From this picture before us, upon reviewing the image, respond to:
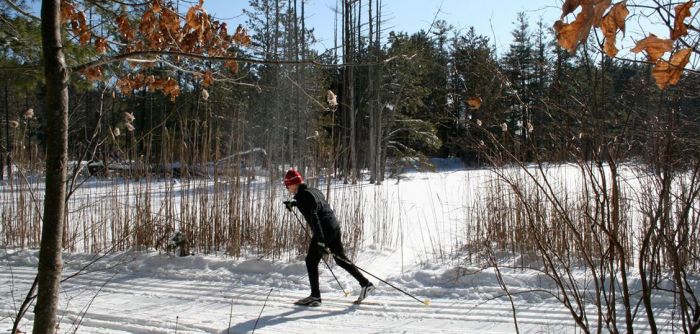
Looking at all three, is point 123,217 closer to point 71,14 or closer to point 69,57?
point 69,57

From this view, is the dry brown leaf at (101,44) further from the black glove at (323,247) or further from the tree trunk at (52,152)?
the black glove at (323,247)

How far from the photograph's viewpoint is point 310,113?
1864 centimetres

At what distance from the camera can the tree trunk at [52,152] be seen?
1.66 metres

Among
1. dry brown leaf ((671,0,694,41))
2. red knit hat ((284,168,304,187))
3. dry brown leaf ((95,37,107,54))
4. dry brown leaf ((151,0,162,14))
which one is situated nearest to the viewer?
dry brown leaf ((671,0,694,41))

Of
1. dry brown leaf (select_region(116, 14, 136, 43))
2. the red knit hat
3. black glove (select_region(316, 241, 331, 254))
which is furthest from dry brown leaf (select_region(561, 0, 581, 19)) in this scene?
the red knit hat

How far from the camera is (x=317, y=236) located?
4.71 m

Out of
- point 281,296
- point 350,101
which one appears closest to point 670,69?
point 281,296

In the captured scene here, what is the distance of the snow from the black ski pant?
200mm

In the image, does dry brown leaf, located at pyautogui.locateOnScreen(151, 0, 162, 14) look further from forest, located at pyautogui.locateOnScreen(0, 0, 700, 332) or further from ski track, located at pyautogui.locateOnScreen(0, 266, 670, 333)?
ski track, located at pyautogui.locateOnScreen(0, 266, 670, 333)

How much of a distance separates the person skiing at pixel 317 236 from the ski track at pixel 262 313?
0.14 metres

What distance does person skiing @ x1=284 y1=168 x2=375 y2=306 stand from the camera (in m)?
4.70

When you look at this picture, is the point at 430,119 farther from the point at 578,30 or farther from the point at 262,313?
the point at 578,30

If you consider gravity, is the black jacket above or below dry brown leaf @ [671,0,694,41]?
below

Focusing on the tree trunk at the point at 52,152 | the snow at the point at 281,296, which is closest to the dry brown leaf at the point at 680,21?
the tree trunk at the point at 52,152
